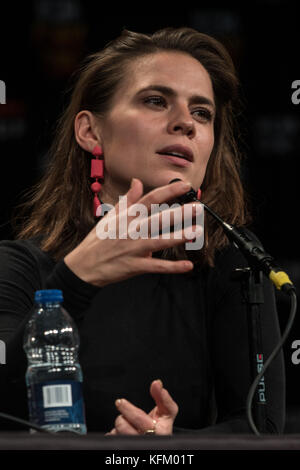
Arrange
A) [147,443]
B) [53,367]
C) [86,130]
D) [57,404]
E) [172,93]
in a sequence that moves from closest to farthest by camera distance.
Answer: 1. [147,443]
2. [57,404]
3. [53,367]
4. [172,93]
5. [86,130]

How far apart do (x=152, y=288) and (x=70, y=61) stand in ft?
5.91

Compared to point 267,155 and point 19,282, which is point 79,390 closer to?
point 19,282

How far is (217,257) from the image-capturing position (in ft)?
5.84

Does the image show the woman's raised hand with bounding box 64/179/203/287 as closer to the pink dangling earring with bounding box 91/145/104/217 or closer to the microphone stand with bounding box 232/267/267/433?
the microphone stand with bounding box 232/267/267/433

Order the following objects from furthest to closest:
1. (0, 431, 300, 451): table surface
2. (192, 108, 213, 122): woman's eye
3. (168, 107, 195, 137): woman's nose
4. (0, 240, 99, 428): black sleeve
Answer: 1. (192, 108, 213, 122): woman's eye
2. (168, 107, 195, 137): woman's nose
3. (0, 240, 99, 428): black sleeve
4. (0, 431, 300, 451): table surface

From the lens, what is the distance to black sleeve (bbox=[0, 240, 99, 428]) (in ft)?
3.86

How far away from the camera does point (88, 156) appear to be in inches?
74.7

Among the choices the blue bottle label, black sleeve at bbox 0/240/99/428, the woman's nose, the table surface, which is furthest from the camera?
the woman's nose

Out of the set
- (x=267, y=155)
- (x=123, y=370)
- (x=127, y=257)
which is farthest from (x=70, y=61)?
(x=127, y=257)

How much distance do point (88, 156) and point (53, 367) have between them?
67 centimetres

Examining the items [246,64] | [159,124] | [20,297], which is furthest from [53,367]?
[246,64]

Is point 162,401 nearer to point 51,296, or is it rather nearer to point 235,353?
point 51,296

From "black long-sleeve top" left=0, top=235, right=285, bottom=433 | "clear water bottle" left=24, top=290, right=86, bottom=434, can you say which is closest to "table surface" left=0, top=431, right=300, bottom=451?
"clear water bottle" left=24, top=290, right=86, bottom=434

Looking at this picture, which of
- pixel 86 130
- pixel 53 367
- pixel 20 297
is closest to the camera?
pixel 53 367
